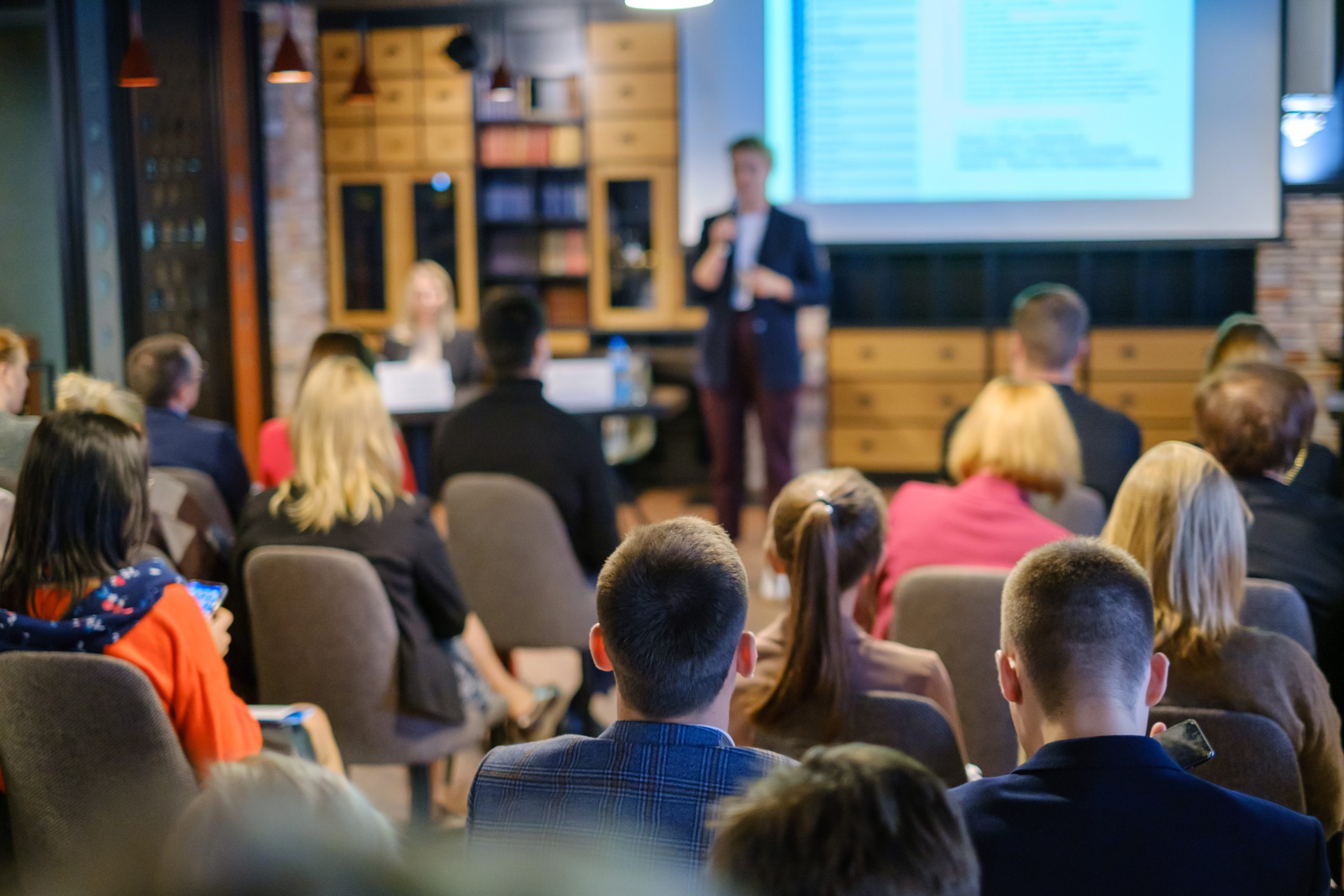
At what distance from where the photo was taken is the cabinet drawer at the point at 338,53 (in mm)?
6934

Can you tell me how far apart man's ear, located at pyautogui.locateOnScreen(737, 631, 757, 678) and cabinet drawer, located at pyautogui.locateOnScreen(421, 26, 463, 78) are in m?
6.15

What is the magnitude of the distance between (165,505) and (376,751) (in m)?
0.66

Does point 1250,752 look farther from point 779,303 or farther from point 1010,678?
point 779,303

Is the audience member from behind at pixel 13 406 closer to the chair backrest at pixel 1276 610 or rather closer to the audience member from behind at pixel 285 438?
the audience member from behind at pixel 285 438

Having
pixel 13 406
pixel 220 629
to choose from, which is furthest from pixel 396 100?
pixel 220 629

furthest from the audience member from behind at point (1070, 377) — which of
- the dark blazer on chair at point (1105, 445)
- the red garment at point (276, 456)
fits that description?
the red garment at point (276, 456)

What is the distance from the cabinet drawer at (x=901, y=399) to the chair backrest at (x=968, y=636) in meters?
4.26

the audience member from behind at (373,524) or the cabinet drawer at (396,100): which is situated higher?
the cabinet drawer at (396,100)

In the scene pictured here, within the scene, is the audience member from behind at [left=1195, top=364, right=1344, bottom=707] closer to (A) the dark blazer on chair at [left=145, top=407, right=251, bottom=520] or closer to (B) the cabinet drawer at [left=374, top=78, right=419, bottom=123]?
(A) the dark blazer on chair at [left=145, top=407, right=251, bottom=520]

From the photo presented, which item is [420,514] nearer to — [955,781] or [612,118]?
[955,781]

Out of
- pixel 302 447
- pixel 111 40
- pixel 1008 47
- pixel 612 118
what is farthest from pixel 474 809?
pixel 612 118

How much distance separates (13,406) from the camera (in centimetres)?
247

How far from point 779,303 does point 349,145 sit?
326 centimetres

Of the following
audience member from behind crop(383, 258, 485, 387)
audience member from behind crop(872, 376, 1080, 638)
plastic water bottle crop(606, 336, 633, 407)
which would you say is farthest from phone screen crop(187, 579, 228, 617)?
audience member from behind crop(383, 258, 485, 387)
